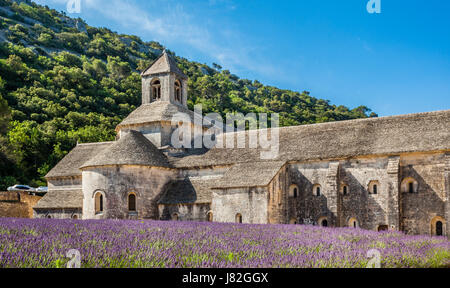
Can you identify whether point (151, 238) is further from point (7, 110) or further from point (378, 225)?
point (7, 110)

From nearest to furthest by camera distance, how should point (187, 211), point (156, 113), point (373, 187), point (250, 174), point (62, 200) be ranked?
point (373, 187) → point (250, 174) → point (187, 211) → point (62, 200) → point (156, 113)

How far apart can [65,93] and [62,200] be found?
52315 mm

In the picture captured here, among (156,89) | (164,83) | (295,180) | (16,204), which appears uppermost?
(164,83)

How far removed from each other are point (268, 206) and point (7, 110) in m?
39.4

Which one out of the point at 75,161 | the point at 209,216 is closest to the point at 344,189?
the point at 209,216

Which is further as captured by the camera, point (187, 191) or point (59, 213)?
point (59, 213)

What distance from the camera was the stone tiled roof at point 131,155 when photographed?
35000 mm

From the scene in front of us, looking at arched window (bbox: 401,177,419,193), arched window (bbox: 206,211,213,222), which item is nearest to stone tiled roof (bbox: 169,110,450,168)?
arched window (bbox: 401,177,419,193)

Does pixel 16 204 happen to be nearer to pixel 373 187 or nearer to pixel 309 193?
pixel 309 193

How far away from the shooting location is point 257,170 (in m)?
33.2

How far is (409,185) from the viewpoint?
99.9 feet

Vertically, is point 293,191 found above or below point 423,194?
above

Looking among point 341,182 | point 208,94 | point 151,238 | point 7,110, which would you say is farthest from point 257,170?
point 208,94

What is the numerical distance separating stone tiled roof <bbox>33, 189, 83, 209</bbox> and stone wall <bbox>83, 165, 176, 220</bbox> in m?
3.31
